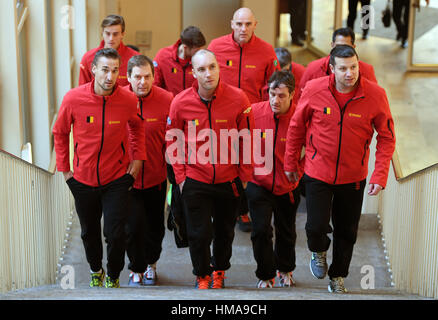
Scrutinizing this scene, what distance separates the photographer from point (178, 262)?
7.37 metres

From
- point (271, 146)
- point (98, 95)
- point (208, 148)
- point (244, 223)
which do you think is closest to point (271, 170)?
point (271, 146)

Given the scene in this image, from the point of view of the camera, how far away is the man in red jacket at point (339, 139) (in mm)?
5707

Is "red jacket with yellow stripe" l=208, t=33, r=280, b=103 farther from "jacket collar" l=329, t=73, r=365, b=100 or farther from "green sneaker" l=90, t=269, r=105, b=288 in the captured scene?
"green sneaker" l=90, t=269, r=105, b=288

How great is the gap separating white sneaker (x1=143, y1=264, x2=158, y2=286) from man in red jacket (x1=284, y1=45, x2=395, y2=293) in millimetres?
1493

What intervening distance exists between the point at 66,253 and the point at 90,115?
89.4 inches

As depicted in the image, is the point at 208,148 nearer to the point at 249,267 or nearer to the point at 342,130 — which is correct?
the point at 342,130

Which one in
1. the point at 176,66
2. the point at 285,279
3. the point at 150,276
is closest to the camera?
the point at 285,279

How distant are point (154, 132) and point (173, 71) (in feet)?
3.77

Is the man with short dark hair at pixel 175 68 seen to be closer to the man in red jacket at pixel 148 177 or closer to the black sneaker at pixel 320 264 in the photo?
the man in red jacket at pixel 148 177

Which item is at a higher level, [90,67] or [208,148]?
[90,67]

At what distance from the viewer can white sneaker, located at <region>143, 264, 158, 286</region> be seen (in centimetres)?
679

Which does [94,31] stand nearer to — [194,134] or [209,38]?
[209,38]

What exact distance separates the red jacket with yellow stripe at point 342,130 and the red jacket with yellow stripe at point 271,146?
232 mm

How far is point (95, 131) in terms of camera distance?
18.8 feet
